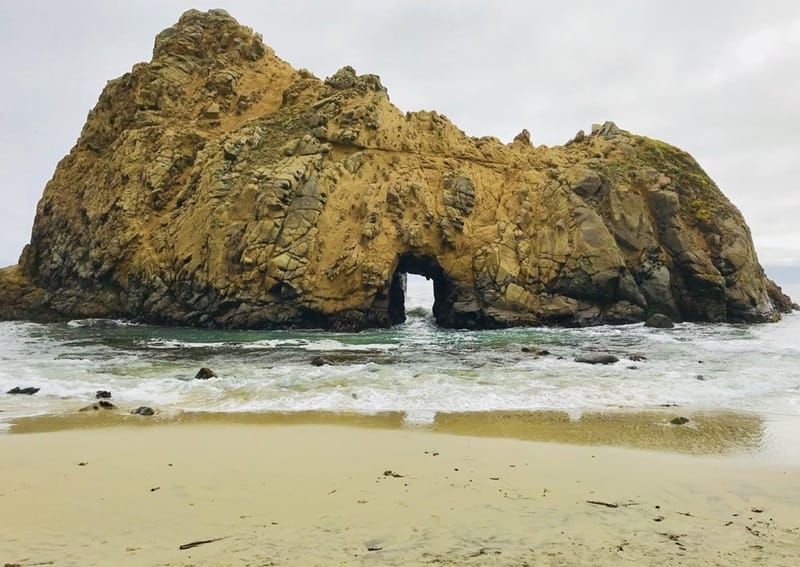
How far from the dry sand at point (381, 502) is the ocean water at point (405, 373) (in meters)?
3.16

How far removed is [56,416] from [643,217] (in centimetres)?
3404

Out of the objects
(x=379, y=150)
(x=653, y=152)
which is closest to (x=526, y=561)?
(x=379, y=150)

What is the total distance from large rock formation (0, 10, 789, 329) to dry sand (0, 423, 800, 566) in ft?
76.2

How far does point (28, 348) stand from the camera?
71.8 feet

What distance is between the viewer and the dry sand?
4617 mm

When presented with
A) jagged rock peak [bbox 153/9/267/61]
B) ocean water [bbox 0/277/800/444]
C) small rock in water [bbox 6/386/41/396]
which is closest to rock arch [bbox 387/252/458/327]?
ocean water [bbox 0/277/800/444]

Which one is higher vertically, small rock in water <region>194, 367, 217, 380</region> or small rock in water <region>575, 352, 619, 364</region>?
small rock in water <region>575, 352, 619, 364</region>

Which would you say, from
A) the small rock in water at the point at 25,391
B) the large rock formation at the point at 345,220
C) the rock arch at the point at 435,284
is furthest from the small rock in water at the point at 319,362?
the rock arch at the point at 435,284

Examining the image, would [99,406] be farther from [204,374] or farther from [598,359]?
[598,359]

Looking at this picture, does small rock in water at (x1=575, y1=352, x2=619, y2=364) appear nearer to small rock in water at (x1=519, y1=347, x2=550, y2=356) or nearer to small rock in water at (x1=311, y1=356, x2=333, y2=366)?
small rock in water at (x1=519, y1=347, x2=550, y2=356)

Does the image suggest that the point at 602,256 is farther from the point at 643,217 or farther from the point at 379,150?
the point at 379,150

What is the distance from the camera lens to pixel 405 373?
15.9 metres

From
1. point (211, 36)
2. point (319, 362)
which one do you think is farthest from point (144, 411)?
point (211, 36)

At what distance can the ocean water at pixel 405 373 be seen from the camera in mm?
12336
